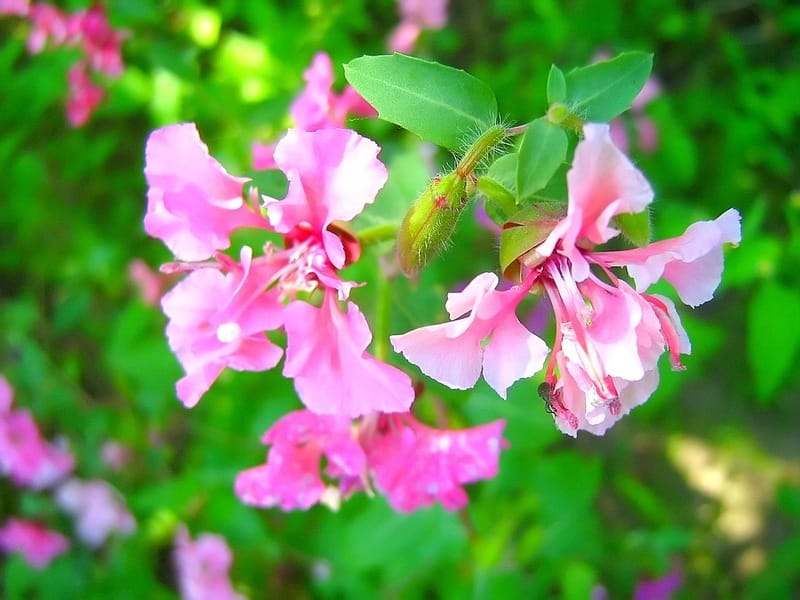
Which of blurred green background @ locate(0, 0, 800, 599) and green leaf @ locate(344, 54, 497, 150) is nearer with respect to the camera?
green leaf @ locate(344, 54, 497, 150)

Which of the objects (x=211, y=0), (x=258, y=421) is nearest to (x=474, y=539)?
(x=258, y=421)

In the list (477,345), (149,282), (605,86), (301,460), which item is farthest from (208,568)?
(605,86)

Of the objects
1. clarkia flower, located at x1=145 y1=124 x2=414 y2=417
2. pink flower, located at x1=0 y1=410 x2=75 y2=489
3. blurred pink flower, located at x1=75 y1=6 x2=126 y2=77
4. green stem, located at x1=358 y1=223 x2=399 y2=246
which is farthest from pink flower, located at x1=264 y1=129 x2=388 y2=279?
pink flower, located at x1=0 y1=410 x2=75 y2=489

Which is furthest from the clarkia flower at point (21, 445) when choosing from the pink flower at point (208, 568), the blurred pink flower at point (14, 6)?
the blurred pink flower at point (14, 6)

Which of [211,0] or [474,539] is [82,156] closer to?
[211,0]

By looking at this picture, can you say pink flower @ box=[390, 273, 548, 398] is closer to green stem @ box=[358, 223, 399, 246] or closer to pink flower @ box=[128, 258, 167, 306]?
green stem @ box=[358, 223, 399, 246]

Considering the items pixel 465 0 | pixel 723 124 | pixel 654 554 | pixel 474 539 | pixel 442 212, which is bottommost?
pixel 654 554

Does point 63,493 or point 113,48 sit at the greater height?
point 113,48
